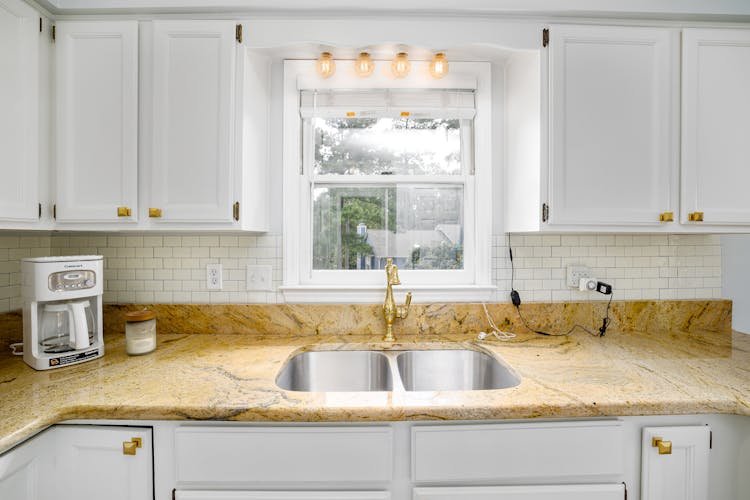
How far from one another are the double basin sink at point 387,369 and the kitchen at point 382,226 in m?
0.05

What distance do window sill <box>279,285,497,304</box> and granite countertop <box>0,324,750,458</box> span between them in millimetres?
278

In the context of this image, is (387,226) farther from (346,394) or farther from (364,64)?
(346,394)

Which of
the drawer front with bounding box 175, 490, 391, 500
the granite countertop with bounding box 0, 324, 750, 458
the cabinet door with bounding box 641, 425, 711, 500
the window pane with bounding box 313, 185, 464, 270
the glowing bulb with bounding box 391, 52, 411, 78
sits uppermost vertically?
the glowing bulb with bounding box 391, 52, 411, 78

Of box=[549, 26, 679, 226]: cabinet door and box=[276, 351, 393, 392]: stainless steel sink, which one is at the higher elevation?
box=[549, 26, 679, 226]: cabinet door

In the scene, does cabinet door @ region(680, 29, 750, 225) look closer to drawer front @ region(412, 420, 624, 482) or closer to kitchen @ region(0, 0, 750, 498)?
kitchen @ region(0, 0, 750, 498)

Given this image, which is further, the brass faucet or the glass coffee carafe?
the brass faucet

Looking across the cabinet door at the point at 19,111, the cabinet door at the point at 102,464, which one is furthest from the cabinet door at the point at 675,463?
the cabinet door at the point at 19,111

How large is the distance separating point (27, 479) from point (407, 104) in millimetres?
1926

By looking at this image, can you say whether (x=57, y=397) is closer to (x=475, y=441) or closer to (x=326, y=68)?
(x=475, y=441)

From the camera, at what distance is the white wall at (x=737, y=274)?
1.87 m

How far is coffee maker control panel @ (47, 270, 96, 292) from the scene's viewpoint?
132cm

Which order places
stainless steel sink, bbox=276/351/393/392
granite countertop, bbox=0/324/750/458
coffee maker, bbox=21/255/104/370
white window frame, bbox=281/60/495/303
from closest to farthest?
granite countertop, bbox=0/324/750/458 < coffee maker, bbox=21/255/104/370 < stainless steel sink, bbox=276/351/393/392 < white window frame, bbox=281/60/495/303

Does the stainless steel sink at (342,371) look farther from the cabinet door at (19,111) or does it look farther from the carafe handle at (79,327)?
the cabinet door at (19,111)

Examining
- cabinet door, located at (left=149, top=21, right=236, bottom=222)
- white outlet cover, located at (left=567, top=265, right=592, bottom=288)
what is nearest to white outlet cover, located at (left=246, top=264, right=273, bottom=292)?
cabinet door, located at (left=149, top=21, right=236, bottom=222)
